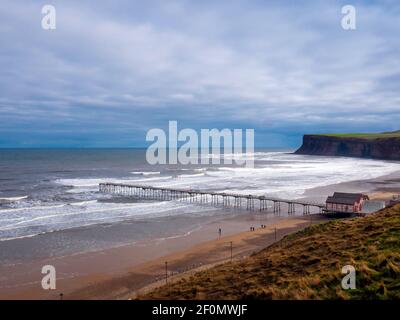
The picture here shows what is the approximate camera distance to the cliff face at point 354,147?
468 feet

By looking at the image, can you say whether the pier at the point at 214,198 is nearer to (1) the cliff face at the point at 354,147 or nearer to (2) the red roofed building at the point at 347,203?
(2) the red roofed building at the point at 347,203

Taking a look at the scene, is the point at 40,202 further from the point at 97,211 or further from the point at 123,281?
the point at 123,281

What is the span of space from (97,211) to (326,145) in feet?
528

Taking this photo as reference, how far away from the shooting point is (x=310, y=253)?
16.9 metres

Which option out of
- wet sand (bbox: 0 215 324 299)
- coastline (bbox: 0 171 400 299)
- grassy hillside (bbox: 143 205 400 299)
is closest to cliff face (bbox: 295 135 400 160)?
coastline (bbox: 0 171 400 299)

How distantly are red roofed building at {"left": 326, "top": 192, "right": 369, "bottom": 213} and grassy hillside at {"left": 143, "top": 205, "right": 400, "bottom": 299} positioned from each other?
18.0 meters

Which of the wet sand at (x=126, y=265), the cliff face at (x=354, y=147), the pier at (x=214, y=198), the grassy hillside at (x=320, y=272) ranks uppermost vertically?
the cliff face at (x=354, y=147)

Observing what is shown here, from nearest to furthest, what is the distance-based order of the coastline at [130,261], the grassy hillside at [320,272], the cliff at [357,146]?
1. the grassy hillside at [320,272]
2. the coastline at [130,261]
3. the cliff at [357,146]

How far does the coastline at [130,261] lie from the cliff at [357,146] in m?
124

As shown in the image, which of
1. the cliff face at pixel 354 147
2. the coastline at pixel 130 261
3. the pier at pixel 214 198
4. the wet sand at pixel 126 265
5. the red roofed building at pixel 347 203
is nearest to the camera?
the wet sand at pixel 126 265

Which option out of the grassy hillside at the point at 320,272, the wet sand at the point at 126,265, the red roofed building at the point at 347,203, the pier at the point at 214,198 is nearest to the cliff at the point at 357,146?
the pier at the point at 214,198

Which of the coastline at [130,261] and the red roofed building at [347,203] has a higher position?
the red roofed building at [347,203]
